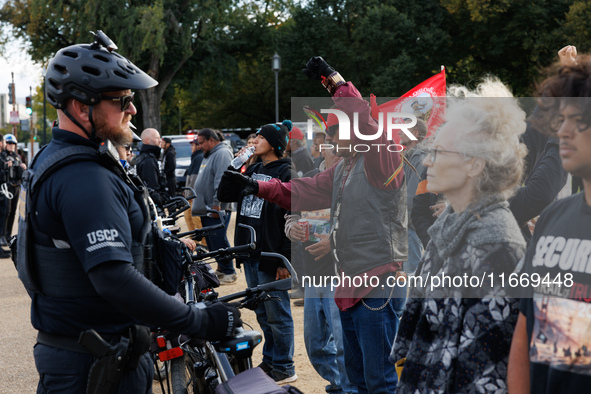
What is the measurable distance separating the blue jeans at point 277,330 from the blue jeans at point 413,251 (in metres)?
2.09

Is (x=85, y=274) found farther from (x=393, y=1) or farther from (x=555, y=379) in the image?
(x=393, y=1)

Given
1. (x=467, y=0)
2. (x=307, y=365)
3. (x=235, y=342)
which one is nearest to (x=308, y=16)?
(x=467, y=0)

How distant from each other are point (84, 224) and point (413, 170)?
4.44 ft

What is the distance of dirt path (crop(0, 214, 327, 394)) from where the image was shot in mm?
5191

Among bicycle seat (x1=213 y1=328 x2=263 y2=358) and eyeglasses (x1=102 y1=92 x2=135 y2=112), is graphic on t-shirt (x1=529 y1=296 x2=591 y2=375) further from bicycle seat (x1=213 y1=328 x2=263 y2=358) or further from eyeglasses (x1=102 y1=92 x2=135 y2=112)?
eyeglasses (x1=102 y1=92 x2=135 y2=112)

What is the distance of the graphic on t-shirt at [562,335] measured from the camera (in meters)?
1.71

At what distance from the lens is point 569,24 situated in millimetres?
27406

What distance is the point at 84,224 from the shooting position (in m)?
2.12

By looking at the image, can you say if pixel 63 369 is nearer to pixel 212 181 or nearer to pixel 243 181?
pixel 243 181

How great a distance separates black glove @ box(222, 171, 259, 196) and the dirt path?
1962 mm

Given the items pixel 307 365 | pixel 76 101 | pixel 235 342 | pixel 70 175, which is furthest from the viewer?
pixel 307 365

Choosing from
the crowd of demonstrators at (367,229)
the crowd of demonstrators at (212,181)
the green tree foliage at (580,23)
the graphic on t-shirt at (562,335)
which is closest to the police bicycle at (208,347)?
the crowd of demonstrators at (367,229)

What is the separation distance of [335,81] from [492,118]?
1302 millimetres

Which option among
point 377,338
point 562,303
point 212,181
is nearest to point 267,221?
point 377,338
